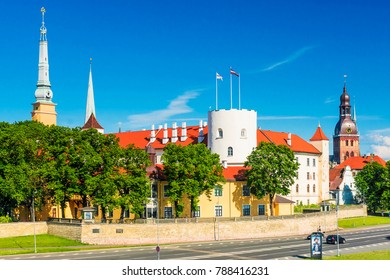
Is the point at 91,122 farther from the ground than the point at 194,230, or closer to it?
farther from the ground

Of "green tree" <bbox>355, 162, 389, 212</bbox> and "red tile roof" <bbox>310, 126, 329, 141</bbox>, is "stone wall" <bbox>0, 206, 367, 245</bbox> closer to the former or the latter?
"green tree" <bbox>355, 162, 389, 212</bbox>

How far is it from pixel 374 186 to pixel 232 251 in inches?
2553

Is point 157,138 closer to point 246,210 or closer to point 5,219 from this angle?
point 246,210

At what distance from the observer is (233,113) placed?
380ft

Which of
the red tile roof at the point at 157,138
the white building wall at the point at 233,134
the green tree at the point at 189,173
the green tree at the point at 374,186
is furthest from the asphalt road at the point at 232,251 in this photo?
the red tile roof at the point at 157,138

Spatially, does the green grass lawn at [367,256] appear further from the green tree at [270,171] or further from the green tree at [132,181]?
the green tree at [270,171]

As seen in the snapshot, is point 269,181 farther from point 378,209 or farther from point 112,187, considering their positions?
point 378,209

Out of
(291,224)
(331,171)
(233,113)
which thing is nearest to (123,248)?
(291,224)

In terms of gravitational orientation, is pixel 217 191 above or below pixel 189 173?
below

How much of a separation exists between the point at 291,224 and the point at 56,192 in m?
36.5

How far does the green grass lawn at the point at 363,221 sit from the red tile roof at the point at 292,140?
20.1 meters

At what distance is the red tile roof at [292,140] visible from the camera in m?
132

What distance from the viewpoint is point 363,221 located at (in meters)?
120

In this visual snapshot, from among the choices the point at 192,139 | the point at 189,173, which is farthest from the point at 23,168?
the point at 192,139
